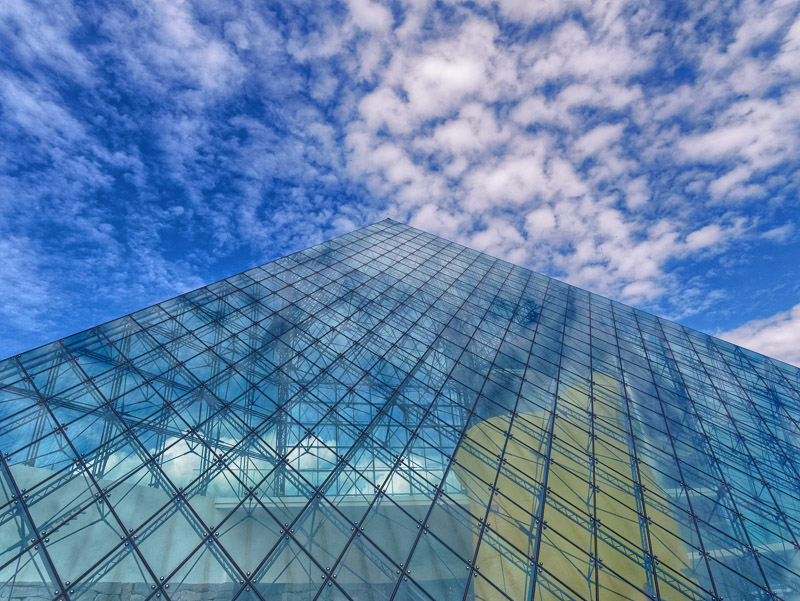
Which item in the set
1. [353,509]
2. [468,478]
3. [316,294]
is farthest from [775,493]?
[316,294]

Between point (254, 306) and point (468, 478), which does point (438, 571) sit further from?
point (254, 306)

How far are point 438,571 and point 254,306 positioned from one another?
14.2 metres

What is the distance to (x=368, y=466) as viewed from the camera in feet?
37.0

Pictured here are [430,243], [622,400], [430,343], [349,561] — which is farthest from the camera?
[430,243]

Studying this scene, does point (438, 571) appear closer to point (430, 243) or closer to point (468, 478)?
point (468, 478)

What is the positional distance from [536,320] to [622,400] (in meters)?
7.27

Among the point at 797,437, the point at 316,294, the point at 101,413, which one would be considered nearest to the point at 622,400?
the point at 797,437

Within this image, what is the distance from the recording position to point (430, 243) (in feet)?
114

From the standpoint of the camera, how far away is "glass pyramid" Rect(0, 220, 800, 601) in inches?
332

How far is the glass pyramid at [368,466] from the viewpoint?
8.44 metres

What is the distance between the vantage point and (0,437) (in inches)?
398

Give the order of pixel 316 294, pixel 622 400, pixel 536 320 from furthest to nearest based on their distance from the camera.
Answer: pixel 536 320, pixel 316 294, pixel 622 400

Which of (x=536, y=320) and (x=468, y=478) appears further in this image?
(x=536, y=320)

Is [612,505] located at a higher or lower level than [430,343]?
higher
